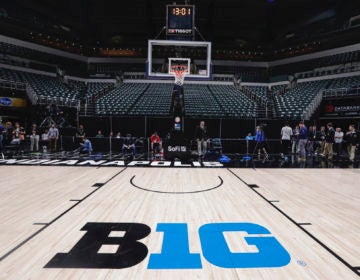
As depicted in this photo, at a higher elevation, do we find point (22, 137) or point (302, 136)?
point (302, 136)

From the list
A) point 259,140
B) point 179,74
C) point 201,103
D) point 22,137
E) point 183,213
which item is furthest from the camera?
point 201,103

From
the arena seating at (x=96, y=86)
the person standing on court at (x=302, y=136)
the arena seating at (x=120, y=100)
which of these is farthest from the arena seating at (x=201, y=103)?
the arena seating at (x=96, y=86)

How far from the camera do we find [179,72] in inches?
488

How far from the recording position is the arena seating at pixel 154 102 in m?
15.9

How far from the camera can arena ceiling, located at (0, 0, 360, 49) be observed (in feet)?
71.5

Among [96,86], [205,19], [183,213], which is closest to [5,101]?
[96,86]

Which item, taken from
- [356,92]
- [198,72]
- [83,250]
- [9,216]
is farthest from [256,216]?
[356,92]

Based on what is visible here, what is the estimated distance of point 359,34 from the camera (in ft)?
67.8

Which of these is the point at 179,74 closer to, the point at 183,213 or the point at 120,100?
the point at 120,100

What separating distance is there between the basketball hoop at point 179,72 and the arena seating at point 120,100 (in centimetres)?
511

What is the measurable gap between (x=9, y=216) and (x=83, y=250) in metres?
1.83

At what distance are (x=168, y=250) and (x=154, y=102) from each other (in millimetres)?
16136

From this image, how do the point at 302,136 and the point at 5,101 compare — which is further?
the point at 5,101

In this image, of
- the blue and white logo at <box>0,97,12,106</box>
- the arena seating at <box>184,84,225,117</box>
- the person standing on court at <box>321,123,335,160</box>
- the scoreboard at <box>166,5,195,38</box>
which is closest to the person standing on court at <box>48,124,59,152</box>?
the arena seating at <box>184,84,225,117</box>
